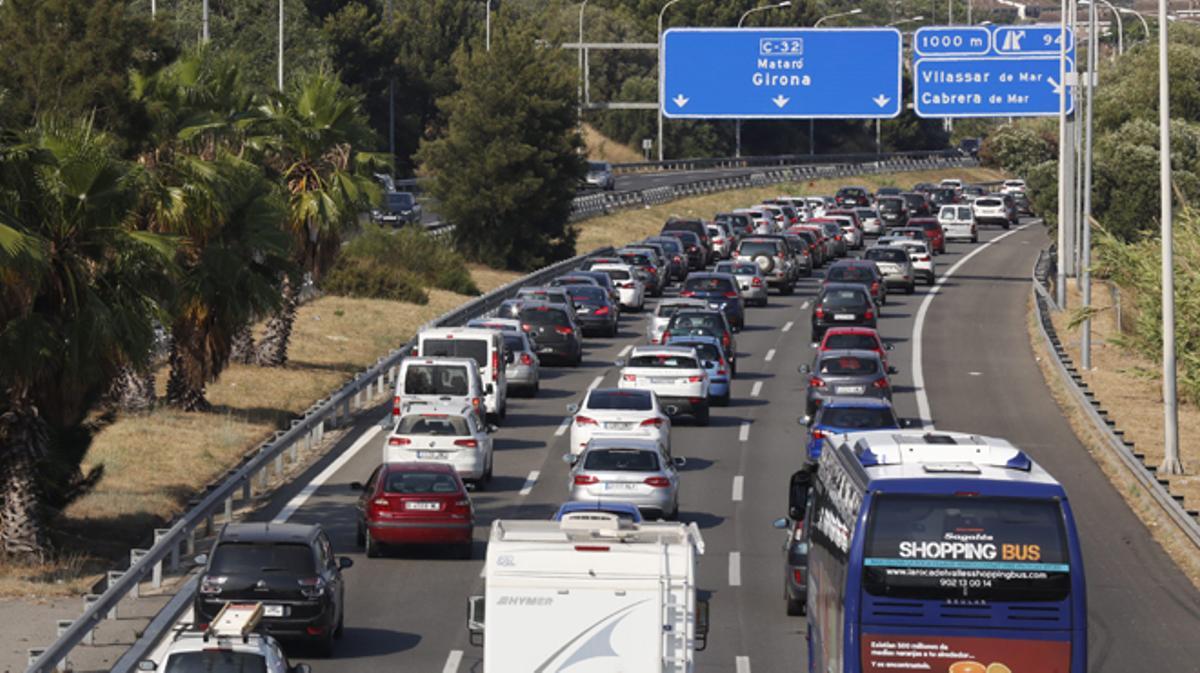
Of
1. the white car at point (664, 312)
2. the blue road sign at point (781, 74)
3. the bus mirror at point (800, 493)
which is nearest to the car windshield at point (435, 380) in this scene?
the white car at point (664, 312)

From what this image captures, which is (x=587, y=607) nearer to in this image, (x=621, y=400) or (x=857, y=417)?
(x=857, y=417)

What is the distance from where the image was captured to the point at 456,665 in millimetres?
22594

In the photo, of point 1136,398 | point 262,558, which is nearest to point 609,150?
point 1136,398

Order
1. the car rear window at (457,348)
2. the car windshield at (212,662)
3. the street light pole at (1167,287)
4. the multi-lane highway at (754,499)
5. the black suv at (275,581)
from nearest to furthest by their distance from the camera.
A: the car windshield at (212,662)
the black suv at (275,581)
the multi-lane highway at (754,499)
the street light pole at (1167,287)
the car rear window at (457,348)

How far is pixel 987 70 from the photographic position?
68.2 meters

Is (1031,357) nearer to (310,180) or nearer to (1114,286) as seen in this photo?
(1114,286)

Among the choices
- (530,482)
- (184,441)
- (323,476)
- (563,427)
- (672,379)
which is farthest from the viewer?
(563,427)

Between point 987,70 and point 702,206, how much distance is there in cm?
3685

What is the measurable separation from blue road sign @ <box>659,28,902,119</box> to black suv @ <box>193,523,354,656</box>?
47527 mm

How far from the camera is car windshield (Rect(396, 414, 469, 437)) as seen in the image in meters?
33.2

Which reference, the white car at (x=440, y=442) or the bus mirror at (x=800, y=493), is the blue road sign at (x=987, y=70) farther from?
the bus mirror at (x=800, y=493)

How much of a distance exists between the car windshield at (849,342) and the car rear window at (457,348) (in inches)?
347

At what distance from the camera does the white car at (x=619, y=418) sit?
116 ft

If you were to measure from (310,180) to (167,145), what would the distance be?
10585 millimetres
